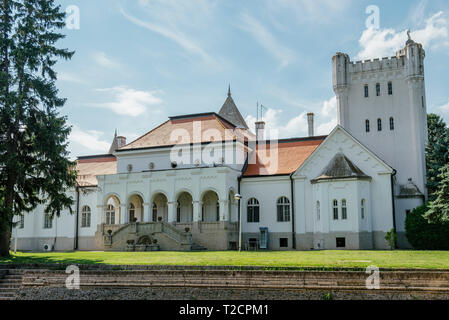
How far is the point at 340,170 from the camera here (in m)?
35.4

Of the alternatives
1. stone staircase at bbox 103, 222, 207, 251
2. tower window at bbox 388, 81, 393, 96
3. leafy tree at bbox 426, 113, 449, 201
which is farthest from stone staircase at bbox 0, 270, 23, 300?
tower window at bbox 388, 81, 393, 96

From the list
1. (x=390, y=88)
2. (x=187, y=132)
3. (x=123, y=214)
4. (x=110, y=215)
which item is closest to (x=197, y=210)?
(x=123, y=214)

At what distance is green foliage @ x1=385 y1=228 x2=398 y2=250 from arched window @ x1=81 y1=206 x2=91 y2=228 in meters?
26.9

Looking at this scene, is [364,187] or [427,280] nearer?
[427,280]

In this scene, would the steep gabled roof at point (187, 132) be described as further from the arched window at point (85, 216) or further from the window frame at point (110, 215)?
the arched window at point (85, 216)

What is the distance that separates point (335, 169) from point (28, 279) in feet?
77.9

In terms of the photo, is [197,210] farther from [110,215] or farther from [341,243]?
[341,243]

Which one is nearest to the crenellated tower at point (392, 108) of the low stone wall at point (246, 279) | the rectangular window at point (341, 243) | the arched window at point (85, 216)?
the rectangular window at point (341, 243)

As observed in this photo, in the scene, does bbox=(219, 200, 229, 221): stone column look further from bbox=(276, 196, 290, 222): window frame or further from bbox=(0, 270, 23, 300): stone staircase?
bbox=(0, 270, 23, 300): stone staircase

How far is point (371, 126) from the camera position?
4159 centimetres

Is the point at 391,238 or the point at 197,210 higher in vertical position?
the point at 197,210

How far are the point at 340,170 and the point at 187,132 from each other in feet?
49.2

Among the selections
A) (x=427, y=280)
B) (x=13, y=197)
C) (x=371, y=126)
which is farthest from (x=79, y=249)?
(x=427, y=280)

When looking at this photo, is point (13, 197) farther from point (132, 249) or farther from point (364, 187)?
point (364, 187)
